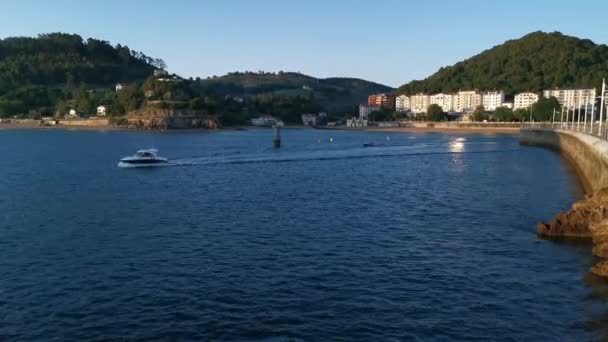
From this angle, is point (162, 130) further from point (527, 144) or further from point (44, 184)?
point (44, 184)

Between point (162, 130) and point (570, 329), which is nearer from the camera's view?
point (570, 329)

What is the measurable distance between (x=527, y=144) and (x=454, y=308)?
4256 inches

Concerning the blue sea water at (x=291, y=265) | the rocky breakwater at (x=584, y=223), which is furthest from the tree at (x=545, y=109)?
the rocky breakwater at (x=584, y=223)

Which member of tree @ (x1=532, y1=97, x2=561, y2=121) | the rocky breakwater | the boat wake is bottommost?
the boat wake

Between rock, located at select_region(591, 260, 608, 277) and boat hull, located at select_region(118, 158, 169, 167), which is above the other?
rock, located at select_region(591, 260, 608, 277)

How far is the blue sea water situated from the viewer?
16625 millimetres

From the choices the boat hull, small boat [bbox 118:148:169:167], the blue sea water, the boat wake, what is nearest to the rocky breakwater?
the blue sea water

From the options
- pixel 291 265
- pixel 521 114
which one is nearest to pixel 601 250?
pixel 291 265

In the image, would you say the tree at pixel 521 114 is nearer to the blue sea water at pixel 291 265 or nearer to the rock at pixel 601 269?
the blue sea water at pixel 291 265

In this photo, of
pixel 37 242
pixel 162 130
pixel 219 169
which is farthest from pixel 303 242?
pixel 162 130

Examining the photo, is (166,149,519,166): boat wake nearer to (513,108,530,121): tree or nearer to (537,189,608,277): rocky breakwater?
(537,189,608,277): rocky breakwater

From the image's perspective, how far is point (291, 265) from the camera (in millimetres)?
22875

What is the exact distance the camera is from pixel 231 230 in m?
29.9

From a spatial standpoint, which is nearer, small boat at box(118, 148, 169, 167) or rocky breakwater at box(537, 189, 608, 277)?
rocky breakwater at box(537, 189, 608, 277)
